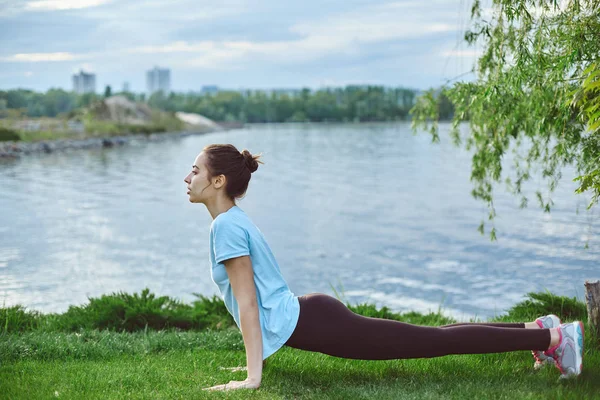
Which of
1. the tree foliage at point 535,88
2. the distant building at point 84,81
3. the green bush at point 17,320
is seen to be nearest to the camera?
the tree foliage at point 535,88

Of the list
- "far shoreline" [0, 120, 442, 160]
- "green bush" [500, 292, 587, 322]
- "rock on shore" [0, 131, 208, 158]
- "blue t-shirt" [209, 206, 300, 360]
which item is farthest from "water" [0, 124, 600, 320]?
"far shoreline" [0, 120, 442, 160]

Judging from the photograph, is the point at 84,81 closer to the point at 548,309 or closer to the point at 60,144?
the point at 60,144

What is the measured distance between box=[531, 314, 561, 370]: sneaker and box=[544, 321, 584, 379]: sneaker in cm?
11

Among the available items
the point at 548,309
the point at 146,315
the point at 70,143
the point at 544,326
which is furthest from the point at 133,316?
the point at 70,143

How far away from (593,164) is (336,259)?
369 inches

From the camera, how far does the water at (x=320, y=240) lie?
12062 mm

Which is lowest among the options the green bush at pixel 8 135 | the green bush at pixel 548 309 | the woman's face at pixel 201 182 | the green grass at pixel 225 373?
the green bush at pixel 8 135

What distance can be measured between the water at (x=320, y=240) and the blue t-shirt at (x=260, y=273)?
585 centimetres

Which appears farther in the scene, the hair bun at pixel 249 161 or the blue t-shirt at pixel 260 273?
the hair bun at pixel 249 161

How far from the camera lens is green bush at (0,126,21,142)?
151 feet

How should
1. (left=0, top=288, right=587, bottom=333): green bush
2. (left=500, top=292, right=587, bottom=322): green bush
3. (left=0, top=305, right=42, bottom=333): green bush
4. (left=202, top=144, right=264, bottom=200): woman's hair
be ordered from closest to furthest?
(left=202, top=144, right=264, bottom=200): woman's hair
(left=0, top=305, right=42, bottom=333): green bush
(left=0, top=288, right=587, bottom=333): green bush
(left=500, top=292, right=587, bottom=322): green bush

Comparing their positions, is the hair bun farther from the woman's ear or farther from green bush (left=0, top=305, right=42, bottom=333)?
green bush (left=0, top=305, right=42, bottom=333)

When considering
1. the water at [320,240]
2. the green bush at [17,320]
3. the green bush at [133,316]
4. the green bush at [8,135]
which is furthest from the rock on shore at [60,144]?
the green bush at [17,320]

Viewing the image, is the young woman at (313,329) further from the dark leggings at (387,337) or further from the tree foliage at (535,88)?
the tree foliage at (535,88)
